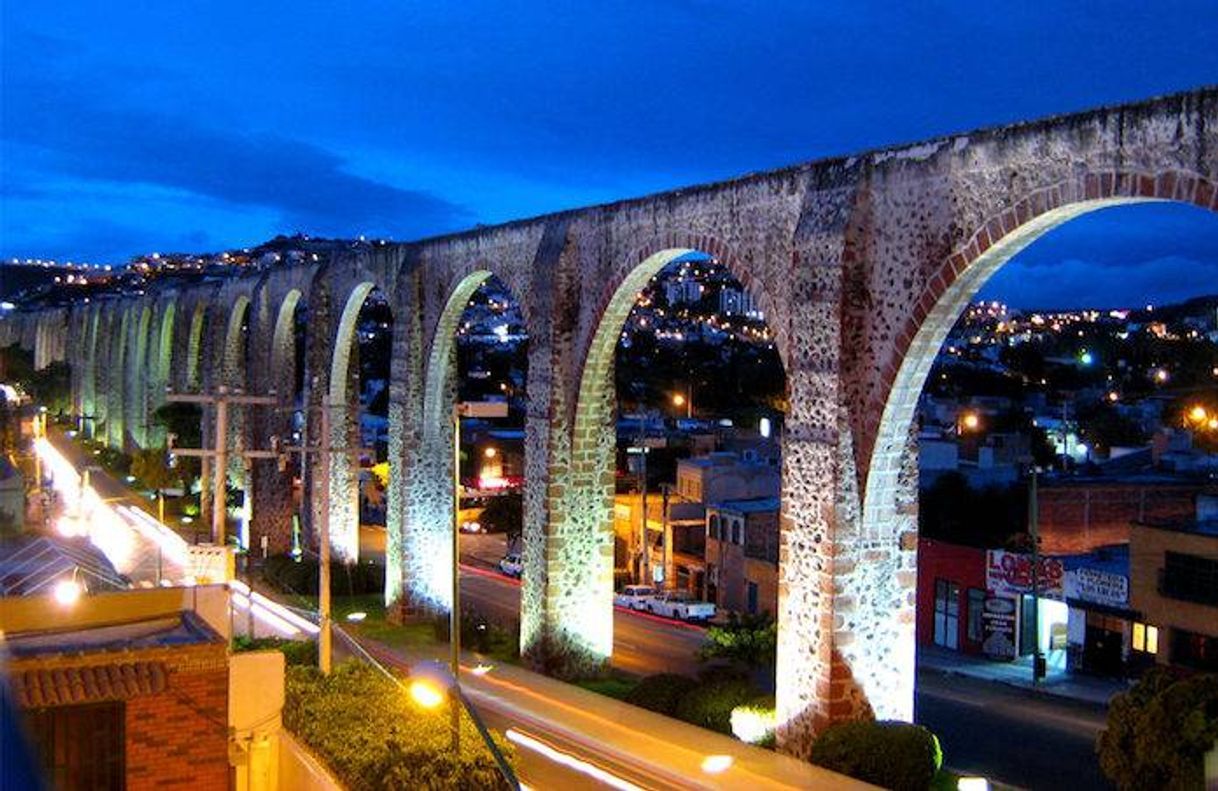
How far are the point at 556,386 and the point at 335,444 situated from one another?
33.2 feet

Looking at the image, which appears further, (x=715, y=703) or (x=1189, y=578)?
(x=1189, y=578)

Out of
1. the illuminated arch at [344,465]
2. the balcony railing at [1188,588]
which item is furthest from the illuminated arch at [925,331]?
the illuminated arch at [344,465]

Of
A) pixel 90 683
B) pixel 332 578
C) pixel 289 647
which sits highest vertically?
pixel 90 683

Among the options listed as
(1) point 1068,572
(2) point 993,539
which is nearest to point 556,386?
(1) point 1068,572

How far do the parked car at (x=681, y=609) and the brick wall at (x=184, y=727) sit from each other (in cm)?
1824

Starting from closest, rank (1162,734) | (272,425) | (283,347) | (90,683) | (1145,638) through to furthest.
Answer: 1. (90,683)
2. (1162,734)
3. (1145,638)
4. (283,347)
5. (272,425)

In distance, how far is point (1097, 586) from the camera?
2039cm

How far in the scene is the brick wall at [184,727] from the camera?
827cm

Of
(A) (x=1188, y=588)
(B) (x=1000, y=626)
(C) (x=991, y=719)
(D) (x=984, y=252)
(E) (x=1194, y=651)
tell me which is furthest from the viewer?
(B) (x=1000, y=626)

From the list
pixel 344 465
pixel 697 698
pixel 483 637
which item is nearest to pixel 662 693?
pixel 697 698

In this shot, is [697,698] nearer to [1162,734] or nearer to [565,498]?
[565,498]

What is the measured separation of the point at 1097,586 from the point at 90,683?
16998mm

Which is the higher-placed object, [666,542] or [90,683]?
[90,683]

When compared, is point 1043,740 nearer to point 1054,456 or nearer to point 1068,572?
point 1068,572
